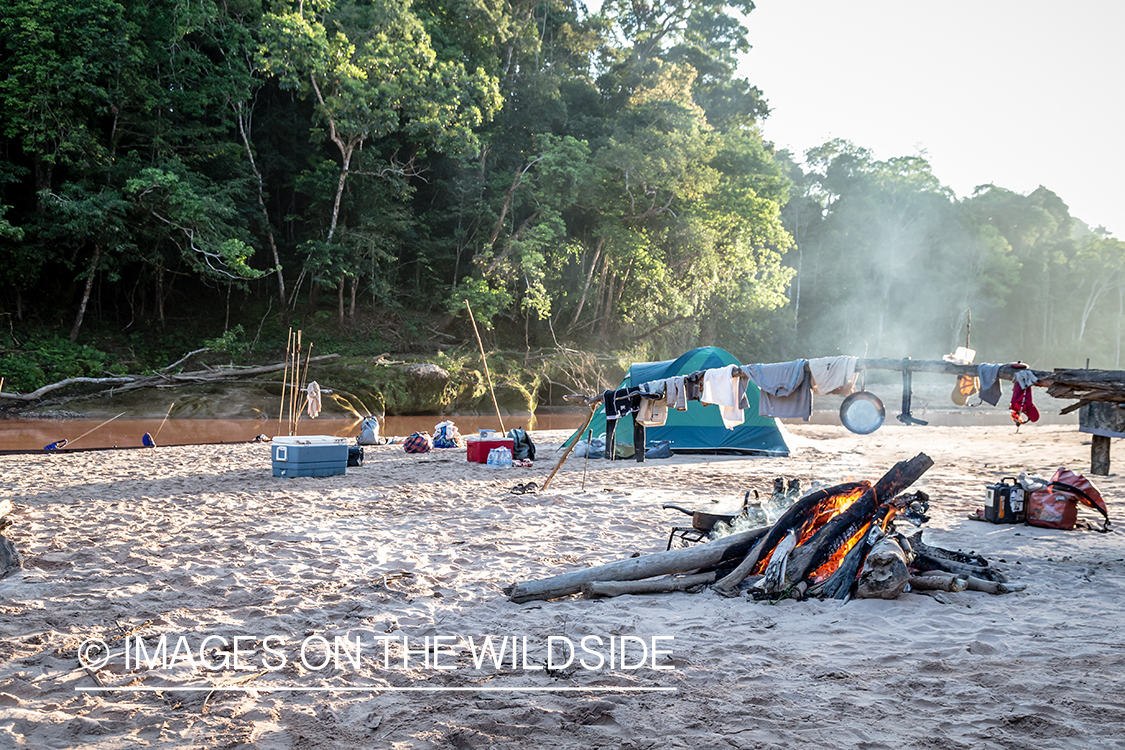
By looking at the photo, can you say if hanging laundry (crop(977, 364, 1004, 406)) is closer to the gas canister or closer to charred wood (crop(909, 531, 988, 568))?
charred wood (crop(909, 531, 988, 568))

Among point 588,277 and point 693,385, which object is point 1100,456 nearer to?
point 693,385

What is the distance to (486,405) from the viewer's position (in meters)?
24.1

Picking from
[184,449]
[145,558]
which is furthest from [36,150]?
[145,558]

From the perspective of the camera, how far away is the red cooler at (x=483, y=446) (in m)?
12.2

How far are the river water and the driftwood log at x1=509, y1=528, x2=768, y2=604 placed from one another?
1264cm

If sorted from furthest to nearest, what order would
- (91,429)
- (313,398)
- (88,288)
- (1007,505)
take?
(88,288)
(91,429)
(313,398)
(1007,505)

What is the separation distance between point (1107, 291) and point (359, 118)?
56.1 meters

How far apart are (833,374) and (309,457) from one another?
7.69 m

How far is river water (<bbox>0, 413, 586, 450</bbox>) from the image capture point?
15.0m

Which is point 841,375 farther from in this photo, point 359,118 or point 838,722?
point 359,118

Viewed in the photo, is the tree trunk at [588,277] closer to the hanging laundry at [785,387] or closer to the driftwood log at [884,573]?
the hanging laundry at [785,387]

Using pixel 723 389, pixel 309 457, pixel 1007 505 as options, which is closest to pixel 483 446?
pixel 309 457

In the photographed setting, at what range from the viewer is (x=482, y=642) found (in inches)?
164

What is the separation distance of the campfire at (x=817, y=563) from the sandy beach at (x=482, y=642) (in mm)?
166
